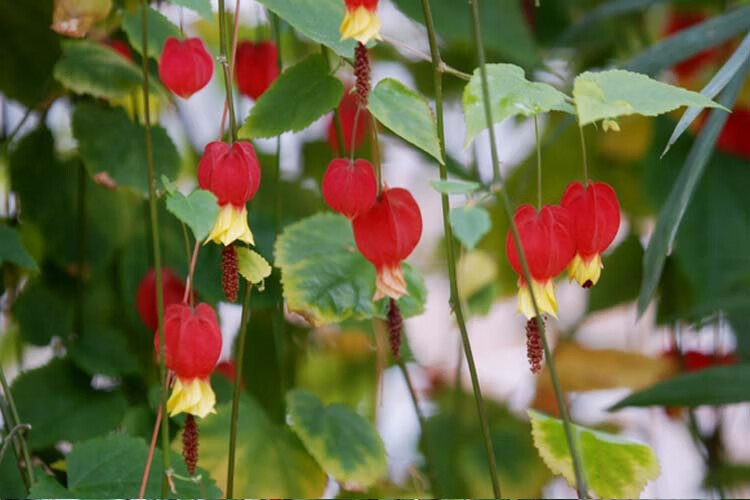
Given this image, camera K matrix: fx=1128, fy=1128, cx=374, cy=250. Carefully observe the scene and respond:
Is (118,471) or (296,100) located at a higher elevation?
(296,100)

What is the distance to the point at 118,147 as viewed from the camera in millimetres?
603

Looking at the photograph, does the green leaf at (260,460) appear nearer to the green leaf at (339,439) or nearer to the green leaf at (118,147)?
the green leaf at (339,439)

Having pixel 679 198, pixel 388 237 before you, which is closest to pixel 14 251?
pixel 388 237

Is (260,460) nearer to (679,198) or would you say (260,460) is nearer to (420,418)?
(420,418)

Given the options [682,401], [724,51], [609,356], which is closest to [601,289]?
[609,356]

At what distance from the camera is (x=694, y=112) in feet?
1.33

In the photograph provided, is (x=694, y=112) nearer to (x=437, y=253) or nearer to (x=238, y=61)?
(x=238, y=61)

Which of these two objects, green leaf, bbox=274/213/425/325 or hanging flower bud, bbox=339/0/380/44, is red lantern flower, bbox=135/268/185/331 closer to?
green leaf, bbox=274/213/425/325

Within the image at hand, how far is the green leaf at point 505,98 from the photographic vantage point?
0.34 metres

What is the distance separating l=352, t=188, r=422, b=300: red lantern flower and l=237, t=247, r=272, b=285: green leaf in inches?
1.6

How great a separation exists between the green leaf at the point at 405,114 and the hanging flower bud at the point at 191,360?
0.10 metres

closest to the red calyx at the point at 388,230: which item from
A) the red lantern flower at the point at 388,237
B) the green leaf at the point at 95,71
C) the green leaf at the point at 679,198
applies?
the red lantern flower at the point at 388,237

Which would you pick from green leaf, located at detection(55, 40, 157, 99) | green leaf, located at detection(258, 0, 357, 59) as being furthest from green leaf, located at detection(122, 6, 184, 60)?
green leaf, located at detection(258, 0, 357, 59)

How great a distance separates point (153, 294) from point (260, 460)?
107 mm
